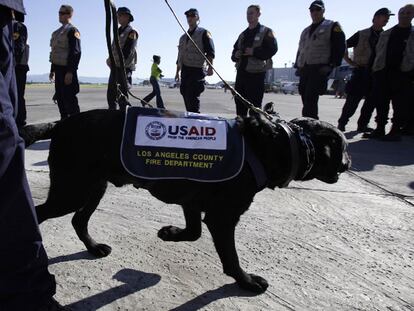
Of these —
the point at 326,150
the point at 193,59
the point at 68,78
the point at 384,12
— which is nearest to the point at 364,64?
the point at 384,12

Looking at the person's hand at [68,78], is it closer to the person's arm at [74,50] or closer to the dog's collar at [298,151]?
the person's arm at [74,50]

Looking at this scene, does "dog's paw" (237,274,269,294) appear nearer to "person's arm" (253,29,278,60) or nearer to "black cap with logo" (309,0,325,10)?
"person's arm" (253,29,278,60)

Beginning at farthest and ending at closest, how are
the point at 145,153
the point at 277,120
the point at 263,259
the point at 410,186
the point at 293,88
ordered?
1. the point at 293,88
2. the point at 410,186
3. the point at 263,259
4. the point at 277,120
5. the point at 145,153

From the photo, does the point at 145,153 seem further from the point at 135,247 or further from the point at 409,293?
the point at 409,293

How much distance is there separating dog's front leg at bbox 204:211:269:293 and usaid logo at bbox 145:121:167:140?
1.70 ft

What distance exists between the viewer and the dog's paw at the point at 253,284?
207 centimetres

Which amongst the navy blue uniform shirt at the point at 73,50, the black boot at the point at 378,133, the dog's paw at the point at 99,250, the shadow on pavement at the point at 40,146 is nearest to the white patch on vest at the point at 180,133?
the dog's paw at the point at 99,250

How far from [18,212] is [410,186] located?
156 inches

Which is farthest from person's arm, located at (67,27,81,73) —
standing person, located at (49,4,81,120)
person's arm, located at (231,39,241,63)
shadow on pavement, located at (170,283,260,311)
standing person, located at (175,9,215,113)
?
shadow on pavement, located at (170,283,260,311)

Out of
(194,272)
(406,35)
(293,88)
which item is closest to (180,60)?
(406,35)

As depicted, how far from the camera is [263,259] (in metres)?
2.44

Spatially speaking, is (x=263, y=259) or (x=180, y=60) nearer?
(x=263, y=259)

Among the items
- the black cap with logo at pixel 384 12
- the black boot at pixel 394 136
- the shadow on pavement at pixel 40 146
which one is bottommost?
the shadow on pavement at pixel 40 146

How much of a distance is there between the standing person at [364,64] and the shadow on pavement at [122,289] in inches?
242
